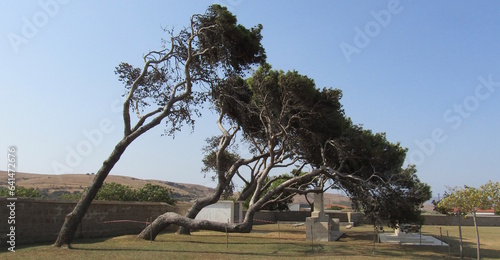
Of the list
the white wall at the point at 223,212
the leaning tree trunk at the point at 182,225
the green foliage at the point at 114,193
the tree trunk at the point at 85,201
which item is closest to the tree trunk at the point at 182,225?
the leaning tree trunk at the point at 182,225

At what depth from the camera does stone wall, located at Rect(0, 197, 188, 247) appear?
490 inches

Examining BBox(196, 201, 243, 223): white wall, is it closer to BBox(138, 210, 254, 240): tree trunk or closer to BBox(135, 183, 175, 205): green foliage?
BBox(135, 183, 175, 205): green foliage

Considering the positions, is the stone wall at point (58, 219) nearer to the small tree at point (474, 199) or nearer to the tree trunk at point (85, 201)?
the tree trunk at point (85, 201)

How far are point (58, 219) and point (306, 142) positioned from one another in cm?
1131

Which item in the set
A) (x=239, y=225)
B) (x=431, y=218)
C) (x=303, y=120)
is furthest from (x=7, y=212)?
(x=431, y=218)

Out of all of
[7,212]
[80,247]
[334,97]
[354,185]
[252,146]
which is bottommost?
[80,247]

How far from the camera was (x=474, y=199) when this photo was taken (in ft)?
35.7

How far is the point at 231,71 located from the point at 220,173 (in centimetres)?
487

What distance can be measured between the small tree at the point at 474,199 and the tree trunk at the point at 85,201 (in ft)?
33.4

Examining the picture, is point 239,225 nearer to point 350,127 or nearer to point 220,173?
point 220,173

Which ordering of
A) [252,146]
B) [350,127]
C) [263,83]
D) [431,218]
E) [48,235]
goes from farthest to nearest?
[431,218] → [252,146] → [350,127] → [263,83] → [48,235]

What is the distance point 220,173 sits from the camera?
18328 millimetres

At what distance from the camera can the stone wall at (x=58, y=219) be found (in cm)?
1245

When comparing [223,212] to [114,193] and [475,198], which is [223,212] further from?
[475,198]
